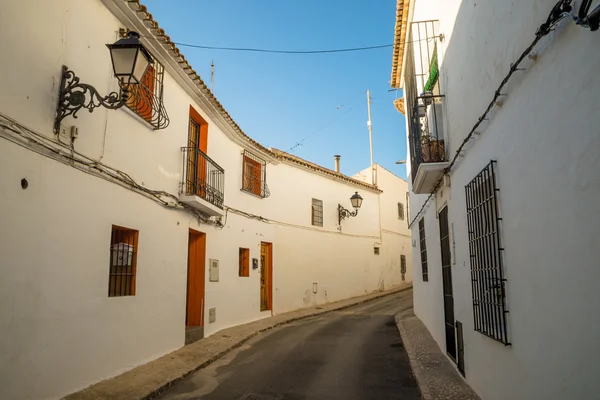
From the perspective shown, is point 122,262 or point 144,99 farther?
point 144,99

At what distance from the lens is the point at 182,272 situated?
8.75 metres

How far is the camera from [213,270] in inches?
409

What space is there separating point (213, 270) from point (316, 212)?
7.28 meters

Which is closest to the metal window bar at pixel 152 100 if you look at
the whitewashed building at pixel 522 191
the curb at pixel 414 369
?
the whitewashed building at pixel 522 191

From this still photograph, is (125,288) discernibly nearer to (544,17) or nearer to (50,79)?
(50,79)

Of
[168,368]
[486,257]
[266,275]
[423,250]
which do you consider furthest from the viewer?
[266,275]

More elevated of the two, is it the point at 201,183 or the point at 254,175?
the point at 254,175

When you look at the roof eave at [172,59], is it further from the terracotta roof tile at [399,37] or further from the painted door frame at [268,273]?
the terracotta roof tile at [399,37]

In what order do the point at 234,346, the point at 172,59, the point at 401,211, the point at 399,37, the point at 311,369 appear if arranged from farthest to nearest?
the point at 401,211, the point at 399,37, the point at 234,346, the point at 172,59, the point at 311,369

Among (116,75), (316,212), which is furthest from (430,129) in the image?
(316,212)

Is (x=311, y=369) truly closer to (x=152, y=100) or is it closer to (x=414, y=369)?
(x=414, y=369)

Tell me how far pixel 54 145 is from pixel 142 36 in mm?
2939

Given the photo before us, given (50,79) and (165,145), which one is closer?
(50,79)

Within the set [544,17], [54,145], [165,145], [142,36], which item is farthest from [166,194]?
[544,17]
